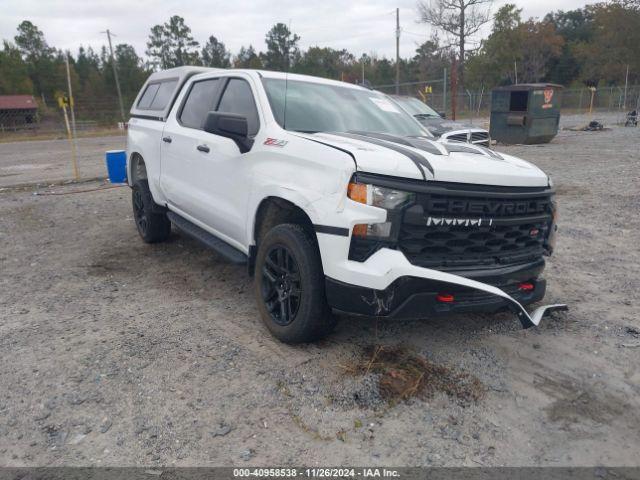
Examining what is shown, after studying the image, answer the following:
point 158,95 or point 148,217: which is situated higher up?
point 158,95

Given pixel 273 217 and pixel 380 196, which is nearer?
pixel 380 196

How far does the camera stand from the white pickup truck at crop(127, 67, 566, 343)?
2977 millimetres

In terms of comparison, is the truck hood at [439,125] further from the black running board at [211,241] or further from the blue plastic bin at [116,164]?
the black running board at [211,241]

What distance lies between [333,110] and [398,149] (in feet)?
3.87

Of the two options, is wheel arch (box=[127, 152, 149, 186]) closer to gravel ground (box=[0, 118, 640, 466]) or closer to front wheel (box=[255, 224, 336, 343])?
gravel ground (box=[0, 118, 640, 466])

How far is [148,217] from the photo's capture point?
6109 millimetres

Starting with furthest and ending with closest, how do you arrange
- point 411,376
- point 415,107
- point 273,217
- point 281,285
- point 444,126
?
point 415,107, point 444,126, point 273,217, point 281,285, point 411,376

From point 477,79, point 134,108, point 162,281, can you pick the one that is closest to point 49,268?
point 162,281

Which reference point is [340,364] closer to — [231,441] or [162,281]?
[231,441]

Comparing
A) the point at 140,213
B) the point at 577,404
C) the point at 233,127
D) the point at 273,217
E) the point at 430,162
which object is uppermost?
the point at 233,127

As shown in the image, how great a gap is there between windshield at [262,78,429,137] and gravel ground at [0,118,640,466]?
1.55 m

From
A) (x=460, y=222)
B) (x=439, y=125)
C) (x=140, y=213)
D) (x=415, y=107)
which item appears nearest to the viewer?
(x=460, y=222)

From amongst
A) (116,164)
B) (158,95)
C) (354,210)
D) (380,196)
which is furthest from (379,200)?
(116,164)

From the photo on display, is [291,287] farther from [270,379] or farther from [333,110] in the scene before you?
[333,110]
